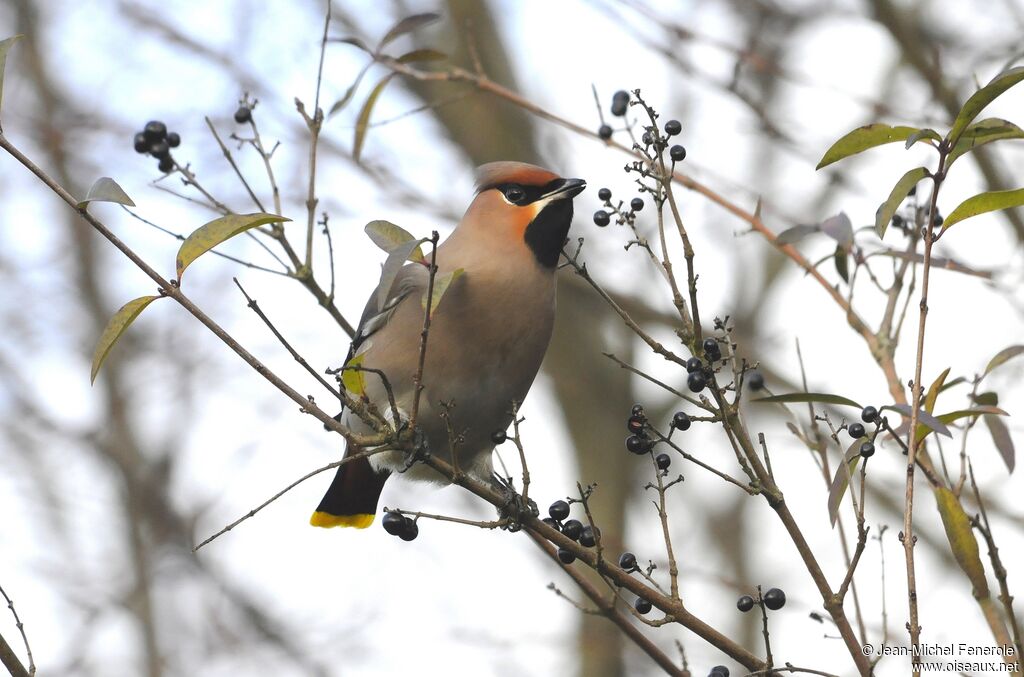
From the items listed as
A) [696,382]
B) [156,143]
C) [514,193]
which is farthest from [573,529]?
A: [156,143]

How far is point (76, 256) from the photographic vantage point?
29.7ft

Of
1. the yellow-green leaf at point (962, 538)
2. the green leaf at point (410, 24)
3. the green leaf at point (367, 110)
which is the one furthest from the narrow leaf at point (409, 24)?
the yellow-green leaf at point (962, 538)

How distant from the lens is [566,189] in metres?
4.37

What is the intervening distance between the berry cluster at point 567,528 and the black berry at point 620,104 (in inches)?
53.3

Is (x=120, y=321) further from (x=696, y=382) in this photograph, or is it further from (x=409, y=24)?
(x=409, y=24)

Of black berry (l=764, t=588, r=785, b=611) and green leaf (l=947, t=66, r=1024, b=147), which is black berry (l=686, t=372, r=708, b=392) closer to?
black berry (l=764, t=588, r=785, b=611)

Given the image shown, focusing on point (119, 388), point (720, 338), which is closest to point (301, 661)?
point (119, 388)

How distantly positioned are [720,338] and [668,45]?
2.24 metres

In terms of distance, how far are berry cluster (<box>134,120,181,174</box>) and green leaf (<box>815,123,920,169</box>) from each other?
2.18 m

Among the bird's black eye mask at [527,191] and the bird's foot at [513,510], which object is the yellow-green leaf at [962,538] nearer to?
the bird's foot at [513,510]

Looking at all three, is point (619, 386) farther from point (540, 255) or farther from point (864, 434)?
point (864, 434)

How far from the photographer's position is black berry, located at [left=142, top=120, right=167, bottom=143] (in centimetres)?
386

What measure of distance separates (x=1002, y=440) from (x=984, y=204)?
0.72 metres

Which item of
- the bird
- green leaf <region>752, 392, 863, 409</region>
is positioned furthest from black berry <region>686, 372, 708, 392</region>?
the bird
